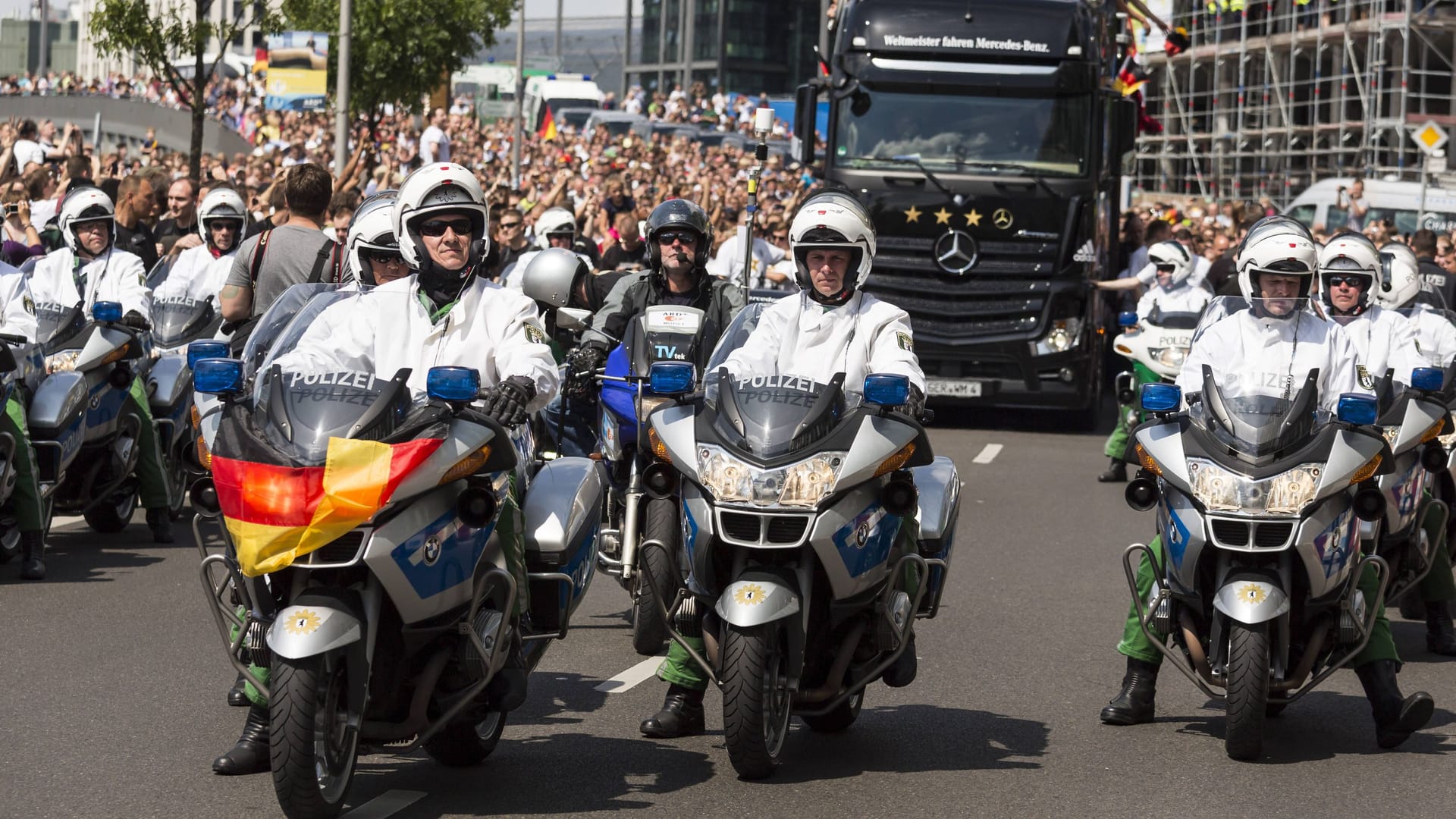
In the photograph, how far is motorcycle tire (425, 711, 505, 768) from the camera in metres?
6.39

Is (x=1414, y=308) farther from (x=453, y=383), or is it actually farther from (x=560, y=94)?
(x=560, y=94)

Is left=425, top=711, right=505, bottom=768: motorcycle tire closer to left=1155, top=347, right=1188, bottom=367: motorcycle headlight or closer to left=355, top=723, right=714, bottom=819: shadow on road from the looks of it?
left=355, top=723, right=714, bottom=819: shadow on road

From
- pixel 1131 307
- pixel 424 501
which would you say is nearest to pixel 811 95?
pixel 1131 307

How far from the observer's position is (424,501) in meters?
5.68

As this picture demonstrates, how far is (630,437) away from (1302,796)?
137 inches

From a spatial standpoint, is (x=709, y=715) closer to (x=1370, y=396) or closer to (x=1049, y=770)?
(x=1049, y=770)

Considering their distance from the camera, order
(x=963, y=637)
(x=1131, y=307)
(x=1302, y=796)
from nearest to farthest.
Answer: (x=1302, y=796), (x=963, y=637), (x=1131, y=307)

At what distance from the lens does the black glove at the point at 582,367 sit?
8945mm

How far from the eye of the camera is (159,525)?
454 inches

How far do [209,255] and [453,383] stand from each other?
6677 millimetres

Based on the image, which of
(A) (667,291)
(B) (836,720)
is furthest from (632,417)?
(B) (836,720)

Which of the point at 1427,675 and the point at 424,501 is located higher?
the point at 424,501

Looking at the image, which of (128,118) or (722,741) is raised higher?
(128,118)

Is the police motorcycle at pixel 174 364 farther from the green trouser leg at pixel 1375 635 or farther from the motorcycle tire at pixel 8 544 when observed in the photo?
the green trouser leg at pixel 1375 635
